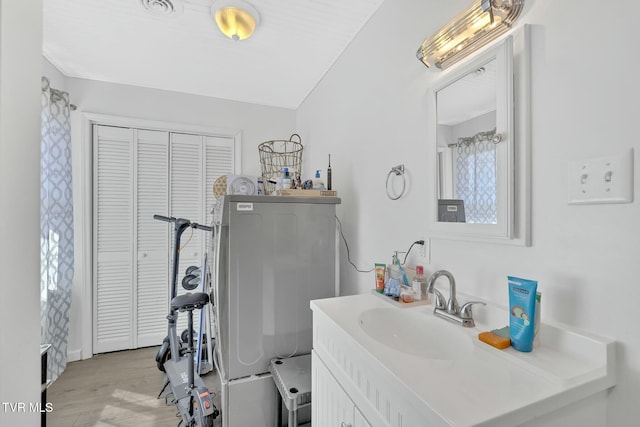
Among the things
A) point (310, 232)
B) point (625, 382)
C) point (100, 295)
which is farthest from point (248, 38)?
point (100, 295)

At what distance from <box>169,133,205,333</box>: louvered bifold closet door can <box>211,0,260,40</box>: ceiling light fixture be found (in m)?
1.35

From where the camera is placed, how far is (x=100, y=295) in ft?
8.34

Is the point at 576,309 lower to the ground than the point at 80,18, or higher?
lower

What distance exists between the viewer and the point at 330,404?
103 cm

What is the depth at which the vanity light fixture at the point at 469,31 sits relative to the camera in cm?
88

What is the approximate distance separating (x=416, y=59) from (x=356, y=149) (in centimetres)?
66

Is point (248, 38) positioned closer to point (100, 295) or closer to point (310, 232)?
point (310, 232)

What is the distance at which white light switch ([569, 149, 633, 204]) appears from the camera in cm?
65

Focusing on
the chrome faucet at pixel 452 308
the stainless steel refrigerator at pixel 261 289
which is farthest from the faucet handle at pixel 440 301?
the stainless steel refrigerator at pixel 261 289

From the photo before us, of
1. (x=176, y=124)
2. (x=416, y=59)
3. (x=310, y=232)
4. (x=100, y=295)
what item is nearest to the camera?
(x=416, y=59)

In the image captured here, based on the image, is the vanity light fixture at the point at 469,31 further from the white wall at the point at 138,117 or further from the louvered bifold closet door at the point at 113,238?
the louvered bifold closet door at the point at 113,238

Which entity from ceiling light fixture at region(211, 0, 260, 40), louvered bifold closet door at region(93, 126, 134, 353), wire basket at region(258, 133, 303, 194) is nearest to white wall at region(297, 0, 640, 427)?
ceiling light fixture at region(211, 0, 260, 40)

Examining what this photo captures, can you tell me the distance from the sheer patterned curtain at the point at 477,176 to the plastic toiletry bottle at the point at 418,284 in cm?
32

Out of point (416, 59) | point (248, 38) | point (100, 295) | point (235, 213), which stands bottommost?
point (100, 295)
